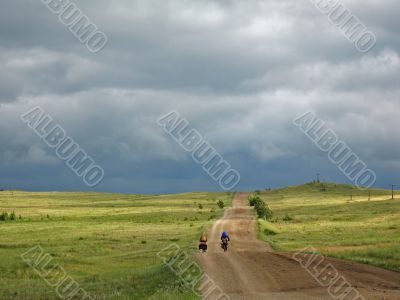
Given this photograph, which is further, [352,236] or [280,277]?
[352,236]

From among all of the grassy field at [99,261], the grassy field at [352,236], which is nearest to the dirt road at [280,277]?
the grassy field at [99,261]

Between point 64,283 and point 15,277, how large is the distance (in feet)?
20.0

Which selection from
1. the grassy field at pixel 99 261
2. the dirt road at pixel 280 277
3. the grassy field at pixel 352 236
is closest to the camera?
the dirt road at pixel 280 277

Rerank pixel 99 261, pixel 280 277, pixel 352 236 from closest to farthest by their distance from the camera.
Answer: pixel 280 277
pixel 99 261
pixel 352 236

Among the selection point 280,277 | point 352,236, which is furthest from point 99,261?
point 352,236

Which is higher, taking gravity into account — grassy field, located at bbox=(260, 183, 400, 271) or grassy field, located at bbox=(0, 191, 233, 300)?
grassy field, located at bbox=(260, 183, 400, 271)

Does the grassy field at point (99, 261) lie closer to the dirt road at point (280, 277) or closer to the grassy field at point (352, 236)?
the dirt road at point (280, 277)

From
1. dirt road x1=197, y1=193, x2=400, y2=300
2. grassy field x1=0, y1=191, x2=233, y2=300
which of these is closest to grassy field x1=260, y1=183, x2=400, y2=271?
dirt road x1=197, y1=193, x2=400, y2=300

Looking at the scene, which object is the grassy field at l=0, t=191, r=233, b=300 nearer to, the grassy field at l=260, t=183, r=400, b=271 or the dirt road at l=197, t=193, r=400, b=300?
the dirt road at l=197, t=193, r=400, b=300

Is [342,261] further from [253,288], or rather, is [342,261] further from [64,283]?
[64,283]

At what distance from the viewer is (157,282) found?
31781 millimetres

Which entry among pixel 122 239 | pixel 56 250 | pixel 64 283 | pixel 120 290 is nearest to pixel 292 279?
pixel 120 290

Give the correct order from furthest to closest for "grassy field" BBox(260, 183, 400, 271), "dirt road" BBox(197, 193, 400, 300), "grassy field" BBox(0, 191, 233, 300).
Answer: "grassy field" BBox(260, 183, 400, 271)
"grassy field" BBox(0, 191, 233, 300)
"dirt road" BBox(197, 193, 400, 300)

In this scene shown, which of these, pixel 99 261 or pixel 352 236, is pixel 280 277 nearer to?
pixel 99 261
